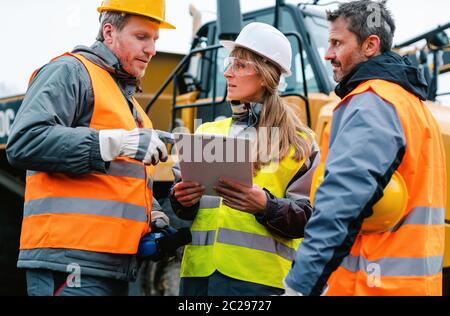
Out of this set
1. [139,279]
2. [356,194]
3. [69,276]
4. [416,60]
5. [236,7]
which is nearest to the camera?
[356,194]

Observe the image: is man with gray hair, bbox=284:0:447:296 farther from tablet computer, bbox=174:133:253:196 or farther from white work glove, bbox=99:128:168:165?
white work glove, bbox=99:128:168:165

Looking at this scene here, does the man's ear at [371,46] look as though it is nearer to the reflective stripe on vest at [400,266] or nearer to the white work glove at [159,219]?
the reflective stripe on vest at [400,266]

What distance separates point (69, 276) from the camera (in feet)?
8.03

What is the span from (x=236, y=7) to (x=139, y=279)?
9.19ft

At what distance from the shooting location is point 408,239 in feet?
6.86

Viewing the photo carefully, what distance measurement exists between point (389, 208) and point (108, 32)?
1.51 meters

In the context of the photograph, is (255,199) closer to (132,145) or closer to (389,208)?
(132,145)

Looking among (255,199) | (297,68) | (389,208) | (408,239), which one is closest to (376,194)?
(389,208)

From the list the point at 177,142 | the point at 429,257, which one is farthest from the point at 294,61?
the point at 429,257

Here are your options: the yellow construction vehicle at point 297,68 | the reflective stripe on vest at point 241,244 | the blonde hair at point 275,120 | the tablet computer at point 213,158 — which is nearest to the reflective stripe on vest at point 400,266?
the tablet computer at point 213,158

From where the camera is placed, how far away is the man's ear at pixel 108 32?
279cm

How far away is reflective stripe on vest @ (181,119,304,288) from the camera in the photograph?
2816mm
